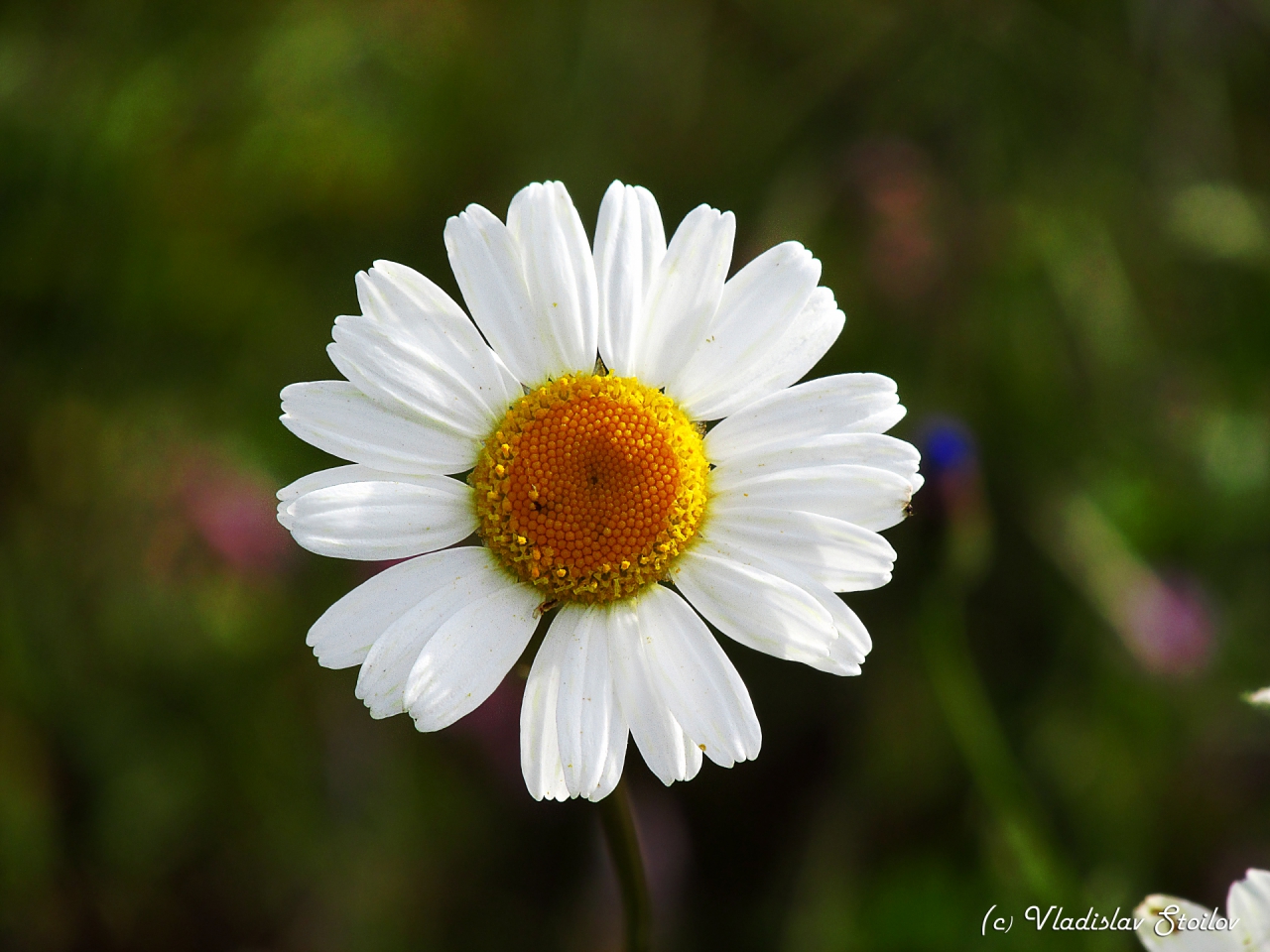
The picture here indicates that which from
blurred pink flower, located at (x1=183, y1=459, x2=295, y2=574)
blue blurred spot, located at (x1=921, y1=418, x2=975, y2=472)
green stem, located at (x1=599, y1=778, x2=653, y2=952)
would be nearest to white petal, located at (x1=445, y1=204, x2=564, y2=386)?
green stem, located at (x1=599, y1=778, x2=653, y2=952)

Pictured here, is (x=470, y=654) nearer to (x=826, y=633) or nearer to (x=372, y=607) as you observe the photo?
(x=372, y=607)

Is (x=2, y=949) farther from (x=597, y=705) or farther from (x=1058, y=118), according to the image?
(x=1058, y=118)

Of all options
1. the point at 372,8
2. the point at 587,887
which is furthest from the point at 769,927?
the point at 372,8

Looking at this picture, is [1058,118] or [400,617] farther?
[1058,118]

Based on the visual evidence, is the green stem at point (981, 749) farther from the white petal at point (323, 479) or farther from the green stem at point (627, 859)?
the white petal at point (323, 479)

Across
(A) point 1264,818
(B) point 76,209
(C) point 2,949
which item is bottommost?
(A) point 1264,818

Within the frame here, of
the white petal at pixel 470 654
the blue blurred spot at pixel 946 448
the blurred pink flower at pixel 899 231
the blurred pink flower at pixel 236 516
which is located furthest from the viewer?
the blurred pink flower at pixel 899 231

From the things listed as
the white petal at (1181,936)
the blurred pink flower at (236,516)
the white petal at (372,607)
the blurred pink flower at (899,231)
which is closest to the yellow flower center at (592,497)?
the white petal at (372,607)

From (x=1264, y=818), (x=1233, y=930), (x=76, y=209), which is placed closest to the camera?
(x=1233, y=930)
